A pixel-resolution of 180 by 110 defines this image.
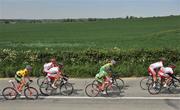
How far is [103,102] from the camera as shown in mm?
15047

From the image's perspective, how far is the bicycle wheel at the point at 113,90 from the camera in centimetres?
1657

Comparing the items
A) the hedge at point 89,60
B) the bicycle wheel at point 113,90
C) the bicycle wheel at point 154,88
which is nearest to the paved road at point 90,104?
the bicycle wheel at point 113,90

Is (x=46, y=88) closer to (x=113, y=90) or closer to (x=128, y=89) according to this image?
(x=113, y=90)

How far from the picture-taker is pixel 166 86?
1647 cm

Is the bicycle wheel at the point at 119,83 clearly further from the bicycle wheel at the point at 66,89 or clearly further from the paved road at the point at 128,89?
the bicycle wheel at the point at 66,89

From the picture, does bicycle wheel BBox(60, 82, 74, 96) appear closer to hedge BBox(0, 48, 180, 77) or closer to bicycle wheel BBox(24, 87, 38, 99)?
bicycle wheel BBox(24, 87, 38, 99)

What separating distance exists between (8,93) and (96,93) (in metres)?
3.49

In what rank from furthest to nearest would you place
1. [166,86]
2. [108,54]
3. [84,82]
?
[108,54], [84,82], [166,86]

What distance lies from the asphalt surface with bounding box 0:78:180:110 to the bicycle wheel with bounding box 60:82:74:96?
0.22 m

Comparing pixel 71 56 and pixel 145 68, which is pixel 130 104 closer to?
pixel 145 68

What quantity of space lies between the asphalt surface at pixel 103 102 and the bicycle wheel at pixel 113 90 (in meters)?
0.22

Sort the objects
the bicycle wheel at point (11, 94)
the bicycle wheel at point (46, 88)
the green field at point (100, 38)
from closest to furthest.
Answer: the bicycle wheel at point (11, 94) < the bicycle wheel at point (46, 88) < the green field at point (100, 38)

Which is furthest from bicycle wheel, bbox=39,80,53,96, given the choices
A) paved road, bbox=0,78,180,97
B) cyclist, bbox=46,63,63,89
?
paved road, bbox=0,78,180,97

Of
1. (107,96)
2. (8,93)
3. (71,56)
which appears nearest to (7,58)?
(71,56)
